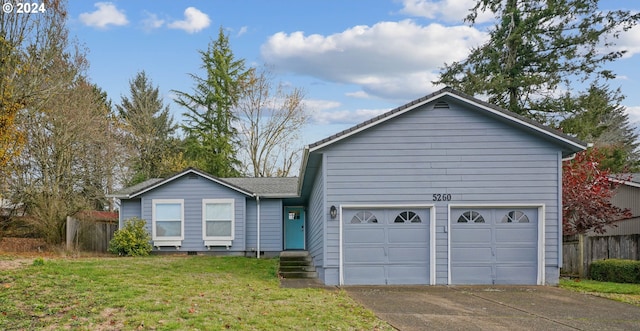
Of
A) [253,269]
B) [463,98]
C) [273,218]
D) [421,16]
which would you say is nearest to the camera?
[463,98]

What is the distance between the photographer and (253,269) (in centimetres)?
1656

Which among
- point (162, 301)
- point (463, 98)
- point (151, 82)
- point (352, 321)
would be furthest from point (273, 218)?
point (151, 82)

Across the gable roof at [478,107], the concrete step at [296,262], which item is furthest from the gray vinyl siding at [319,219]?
the gable roof at [478,107]

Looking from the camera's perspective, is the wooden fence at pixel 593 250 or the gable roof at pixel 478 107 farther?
the wooden fence at pixel 593 250

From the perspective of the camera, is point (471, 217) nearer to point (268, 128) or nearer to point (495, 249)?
point (495, 249)

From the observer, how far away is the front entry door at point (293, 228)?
947 inches

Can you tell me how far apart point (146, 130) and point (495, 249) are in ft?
102

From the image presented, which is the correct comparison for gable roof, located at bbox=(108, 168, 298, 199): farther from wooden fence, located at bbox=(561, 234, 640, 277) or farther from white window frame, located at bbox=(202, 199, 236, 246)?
wooden fence, located at bbox=(561, 234, 640, 277)

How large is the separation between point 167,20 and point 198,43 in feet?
60.8

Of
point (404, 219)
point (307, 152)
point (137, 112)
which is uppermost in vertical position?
point (137, 112)

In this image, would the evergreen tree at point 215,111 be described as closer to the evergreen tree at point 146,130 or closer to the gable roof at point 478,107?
the evergreen tree at point 146,130

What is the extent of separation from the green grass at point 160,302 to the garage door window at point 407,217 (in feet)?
9.16

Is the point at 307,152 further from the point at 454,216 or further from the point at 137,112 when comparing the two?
the point at 137,112

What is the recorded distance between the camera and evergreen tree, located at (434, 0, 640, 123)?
85.8 feet
